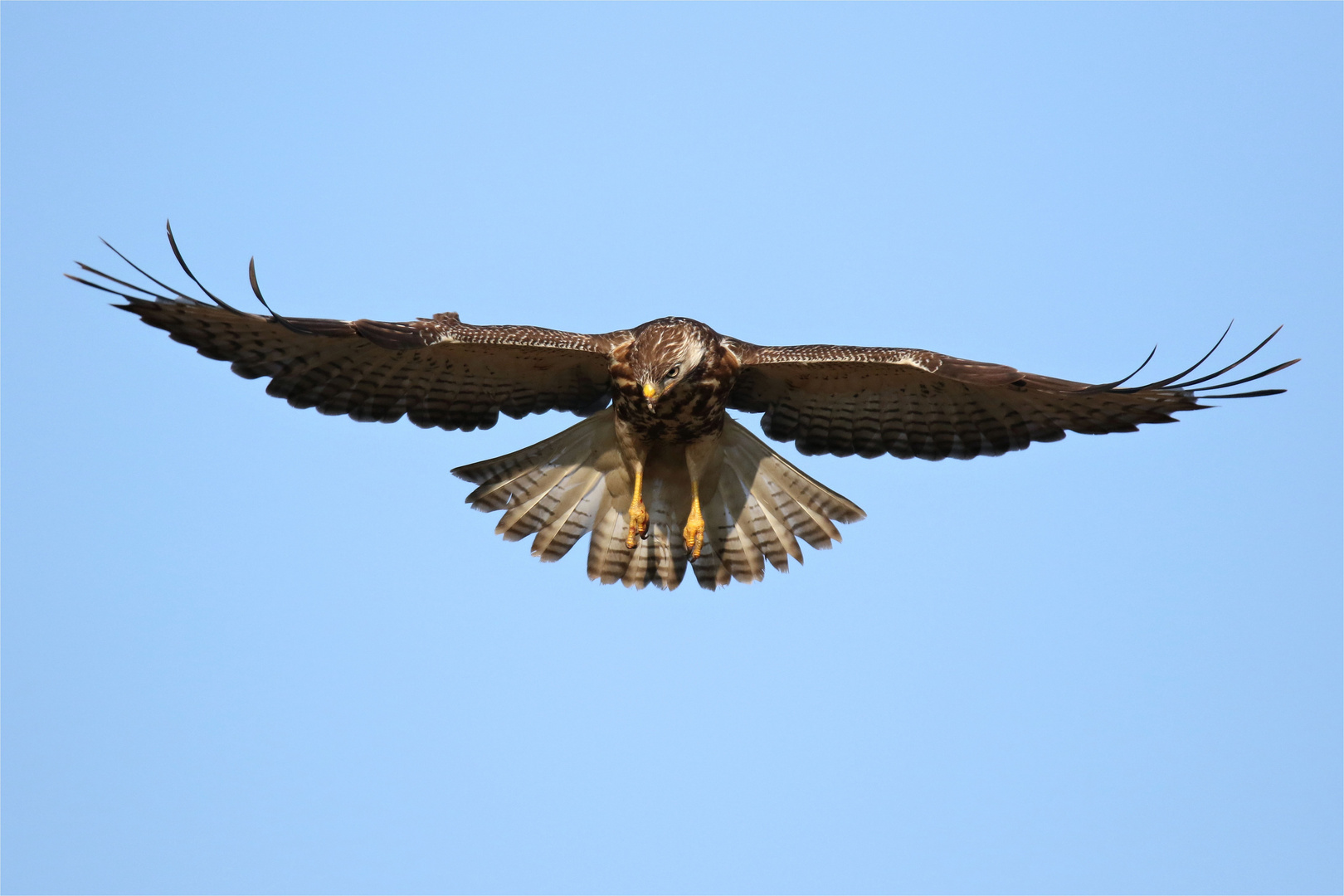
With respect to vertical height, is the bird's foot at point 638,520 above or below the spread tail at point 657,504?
below

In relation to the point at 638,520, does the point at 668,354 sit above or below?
above

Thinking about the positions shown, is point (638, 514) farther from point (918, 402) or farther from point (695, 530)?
point (918, 402)

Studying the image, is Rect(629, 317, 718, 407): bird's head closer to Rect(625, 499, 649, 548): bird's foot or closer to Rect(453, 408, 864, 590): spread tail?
Rect(625, 499, 649, 548): bird's foot

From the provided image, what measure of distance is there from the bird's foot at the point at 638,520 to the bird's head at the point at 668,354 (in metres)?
0.89

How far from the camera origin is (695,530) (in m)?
11.4

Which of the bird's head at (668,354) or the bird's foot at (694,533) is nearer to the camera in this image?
the bird's head at (668,354)

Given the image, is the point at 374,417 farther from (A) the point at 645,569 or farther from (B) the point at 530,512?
(A) the point at 645,569

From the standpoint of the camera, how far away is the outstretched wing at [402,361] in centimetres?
1027

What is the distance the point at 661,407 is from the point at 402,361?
5.62ft

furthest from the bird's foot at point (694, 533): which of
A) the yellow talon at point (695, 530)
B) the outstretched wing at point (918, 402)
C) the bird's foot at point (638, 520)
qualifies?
the outstretched wing at point (918, 402)

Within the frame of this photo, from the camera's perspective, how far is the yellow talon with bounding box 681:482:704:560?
448 inches

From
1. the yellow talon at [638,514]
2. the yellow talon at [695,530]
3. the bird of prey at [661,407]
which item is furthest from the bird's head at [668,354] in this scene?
the yellow talon at [695,530]

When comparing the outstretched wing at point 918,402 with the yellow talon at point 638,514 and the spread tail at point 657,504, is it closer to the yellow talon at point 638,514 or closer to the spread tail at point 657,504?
the spread tail at point 657,504

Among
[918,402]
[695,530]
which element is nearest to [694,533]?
[695,530]
